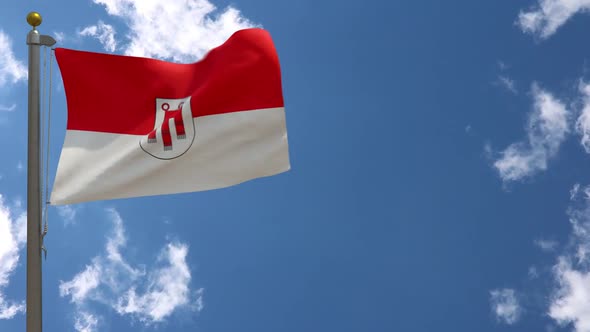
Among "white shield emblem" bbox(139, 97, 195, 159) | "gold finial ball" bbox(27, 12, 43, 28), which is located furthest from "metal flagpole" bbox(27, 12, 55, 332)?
"white shield emblem" bbox(139, 97, 195, 159)

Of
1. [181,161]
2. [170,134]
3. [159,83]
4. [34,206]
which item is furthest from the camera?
[159,83]

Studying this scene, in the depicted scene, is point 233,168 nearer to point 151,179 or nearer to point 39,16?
point 151,179

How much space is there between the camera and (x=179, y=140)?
863cm

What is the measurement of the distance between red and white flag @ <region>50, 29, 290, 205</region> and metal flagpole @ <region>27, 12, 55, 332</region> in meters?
0.61

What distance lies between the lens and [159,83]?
8953 millimetres

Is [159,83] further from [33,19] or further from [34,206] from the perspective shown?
[34,206]

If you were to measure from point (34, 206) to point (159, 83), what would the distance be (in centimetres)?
243

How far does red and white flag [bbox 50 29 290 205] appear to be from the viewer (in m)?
8.43

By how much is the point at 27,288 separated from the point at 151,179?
2.01 metres

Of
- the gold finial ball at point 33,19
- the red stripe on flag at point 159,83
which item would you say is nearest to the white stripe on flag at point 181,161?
the red stripe on flag at point 159,83

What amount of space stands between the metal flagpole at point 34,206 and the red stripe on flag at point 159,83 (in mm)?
839

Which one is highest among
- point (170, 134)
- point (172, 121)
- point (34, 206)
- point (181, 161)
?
point (172, 121)

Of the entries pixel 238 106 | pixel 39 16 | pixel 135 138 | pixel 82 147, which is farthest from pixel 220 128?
pixel 39 16

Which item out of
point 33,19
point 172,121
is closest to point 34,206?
point 172,121
